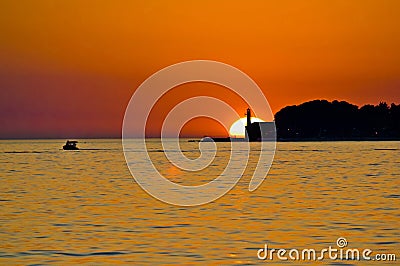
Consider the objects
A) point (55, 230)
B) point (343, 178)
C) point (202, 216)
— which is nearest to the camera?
point (55, 230)

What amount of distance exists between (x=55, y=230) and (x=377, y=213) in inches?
653

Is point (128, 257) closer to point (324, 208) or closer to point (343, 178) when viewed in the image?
point (324, 208)

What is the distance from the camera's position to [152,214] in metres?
43.3

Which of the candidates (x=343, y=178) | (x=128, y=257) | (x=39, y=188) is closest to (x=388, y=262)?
(x=128, y=257)

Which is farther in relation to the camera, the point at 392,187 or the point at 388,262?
the point at 392,187

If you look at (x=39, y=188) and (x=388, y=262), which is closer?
(x=388, y=262)

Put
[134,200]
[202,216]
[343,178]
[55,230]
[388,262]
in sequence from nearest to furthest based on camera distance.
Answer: [388,262]
[55,230]
[202,216]
[134,200]
[343,178]

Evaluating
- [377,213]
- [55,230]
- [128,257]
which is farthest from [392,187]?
[128,257]

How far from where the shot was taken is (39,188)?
6362 cm

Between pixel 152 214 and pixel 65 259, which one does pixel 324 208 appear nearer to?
pixel 152 214

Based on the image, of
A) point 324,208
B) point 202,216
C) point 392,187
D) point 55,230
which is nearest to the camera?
point 55,230

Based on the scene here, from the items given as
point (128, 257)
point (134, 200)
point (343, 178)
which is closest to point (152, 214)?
point (134, 200)

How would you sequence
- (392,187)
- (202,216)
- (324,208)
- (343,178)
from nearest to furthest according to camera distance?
(202,216) → (324,208) → (392,187) → (343,178)

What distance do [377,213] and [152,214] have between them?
38.3 ft
